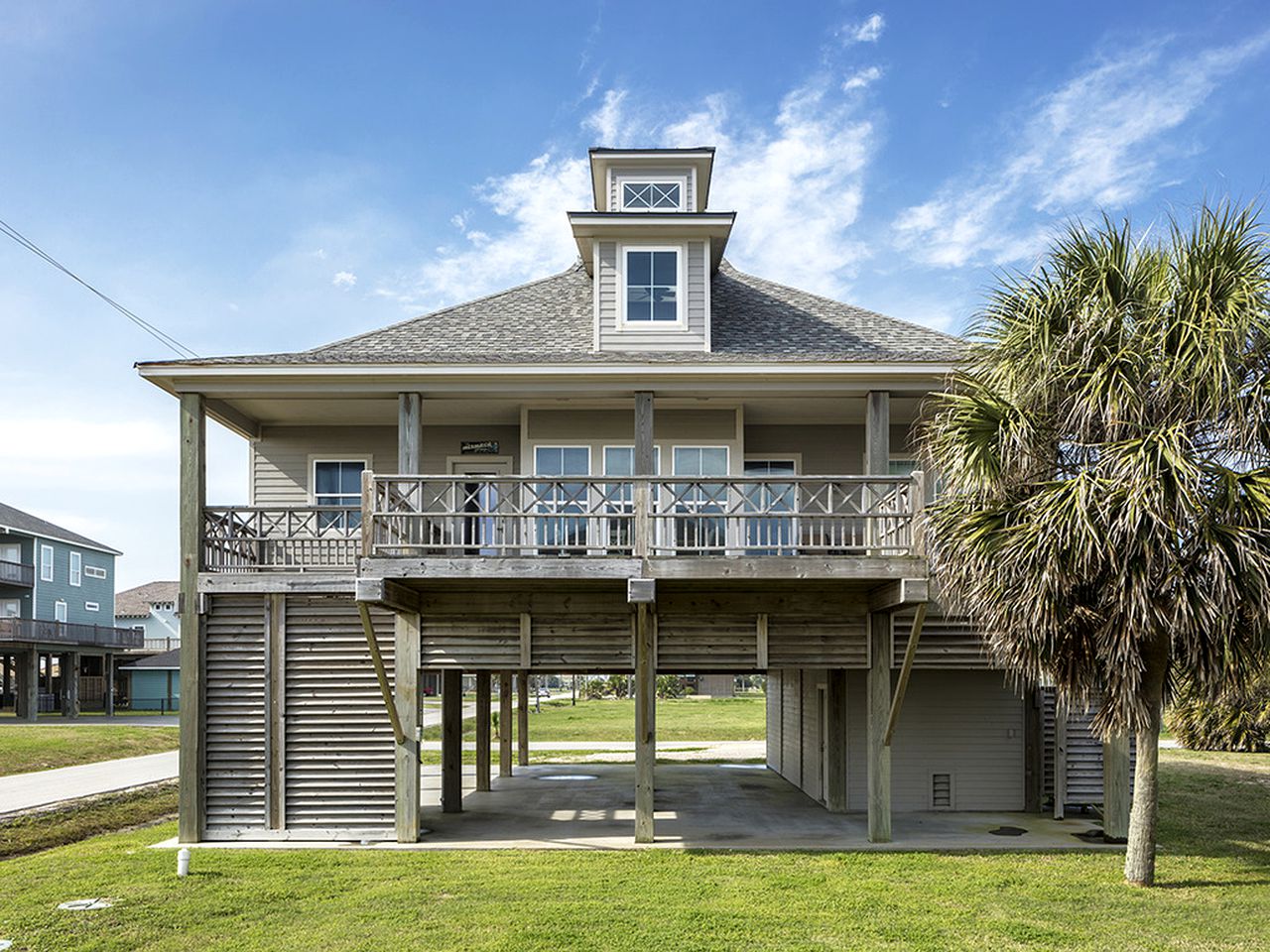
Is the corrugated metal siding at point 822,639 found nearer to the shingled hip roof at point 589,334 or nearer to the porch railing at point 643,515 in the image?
the porch railing at point 643,515

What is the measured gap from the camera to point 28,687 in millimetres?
39938

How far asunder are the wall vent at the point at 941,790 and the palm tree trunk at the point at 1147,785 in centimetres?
537

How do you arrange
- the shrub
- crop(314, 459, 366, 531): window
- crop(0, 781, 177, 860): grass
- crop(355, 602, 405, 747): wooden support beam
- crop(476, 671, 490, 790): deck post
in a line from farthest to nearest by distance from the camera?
the shrub, crop(476, 671, 490, 790): deck post, crop(314, 459, 366, 531): window, crop(0, 781, 177, 860): grass, crop(355, 602, 405, 747): wooden support beam

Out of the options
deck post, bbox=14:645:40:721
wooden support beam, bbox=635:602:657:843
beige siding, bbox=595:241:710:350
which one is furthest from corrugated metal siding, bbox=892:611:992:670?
deck post, bbox=14:645:40:721

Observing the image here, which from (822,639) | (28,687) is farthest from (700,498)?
(28,687)

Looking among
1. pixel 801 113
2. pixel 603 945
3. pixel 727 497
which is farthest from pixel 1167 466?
pixel 801 113

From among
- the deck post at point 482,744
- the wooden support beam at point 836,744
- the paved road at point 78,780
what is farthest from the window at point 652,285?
the paved road at point 78,780

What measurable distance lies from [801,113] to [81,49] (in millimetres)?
11592

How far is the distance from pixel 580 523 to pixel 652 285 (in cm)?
384

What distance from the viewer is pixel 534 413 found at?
15828 millimetres

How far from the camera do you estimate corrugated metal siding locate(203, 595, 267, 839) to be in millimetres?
14039

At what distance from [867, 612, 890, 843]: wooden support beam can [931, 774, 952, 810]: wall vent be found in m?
3.48

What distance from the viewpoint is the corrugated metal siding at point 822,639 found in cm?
1405

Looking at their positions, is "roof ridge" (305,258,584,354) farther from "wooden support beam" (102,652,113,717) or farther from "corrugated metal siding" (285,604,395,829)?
"wooden support beam" (102,652,113,717)
